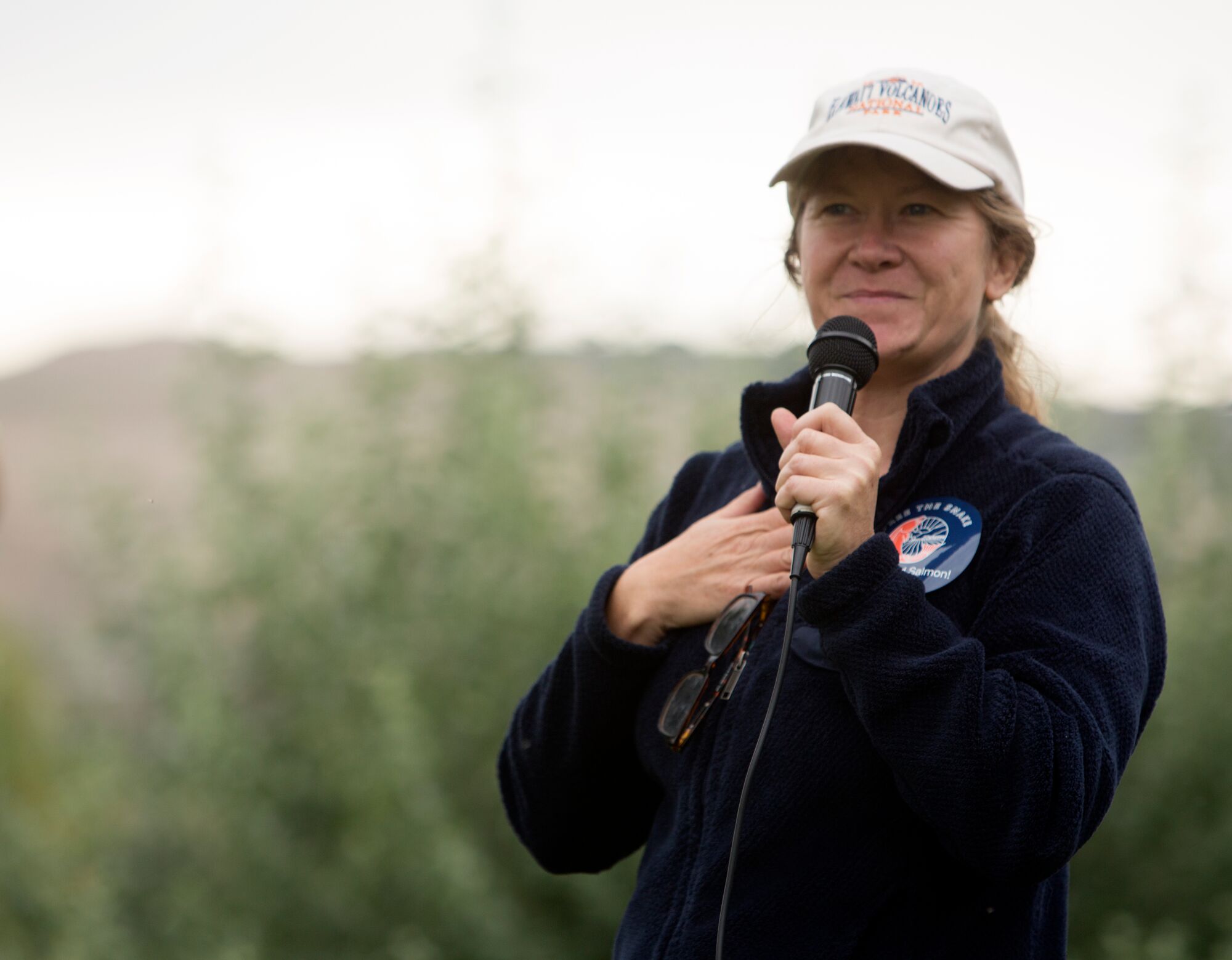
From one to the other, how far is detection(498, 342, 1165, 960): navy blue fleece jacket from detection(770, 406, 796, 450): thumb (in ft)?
0.60

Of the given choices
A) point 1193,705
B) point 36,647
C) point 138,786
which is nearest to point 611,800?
point 1193,705

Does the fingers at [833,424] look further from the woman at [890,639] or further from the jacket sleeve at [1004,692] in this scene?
the jacket sleeve at [1004,692]

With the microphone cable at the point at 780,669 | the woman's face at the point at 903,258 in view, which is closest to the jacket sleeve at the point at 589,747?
the microphone cable at the point at 780,669

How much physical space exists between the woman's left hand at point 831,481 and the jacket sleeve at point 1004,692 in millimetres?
35

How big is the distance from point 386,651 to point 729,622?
3.71 meters

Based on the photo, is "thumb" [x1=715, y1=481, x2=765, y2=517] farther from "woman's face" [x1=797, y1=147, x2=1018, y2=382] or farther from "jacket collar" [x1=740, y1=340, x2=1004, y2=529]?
"woman's face" [x1=797, y1=147, x2=1018, y2=382]

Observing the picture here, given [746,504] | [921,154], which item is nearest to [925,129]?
[921,154]

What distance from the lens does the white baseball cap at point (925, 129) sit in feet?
5.59

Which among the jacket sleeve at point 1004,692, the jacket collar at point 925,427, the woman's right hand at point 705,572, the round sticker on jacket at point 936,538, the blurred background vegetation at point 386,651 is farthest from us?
the blurred background vegetation at point 386,651

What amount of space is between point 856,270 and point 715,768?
0.76 meters

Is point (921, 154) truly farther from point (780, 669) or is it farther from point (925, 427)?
point (780, 669)

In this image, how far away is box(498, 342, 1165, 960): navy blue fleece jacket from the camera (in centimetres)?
138

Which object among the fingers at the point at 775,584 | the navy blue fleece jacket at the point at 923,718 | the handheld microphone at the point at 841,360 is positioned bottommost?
the navy blue fleece jacket at the point at 923,718

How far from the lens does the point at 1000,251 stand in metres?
1.85
